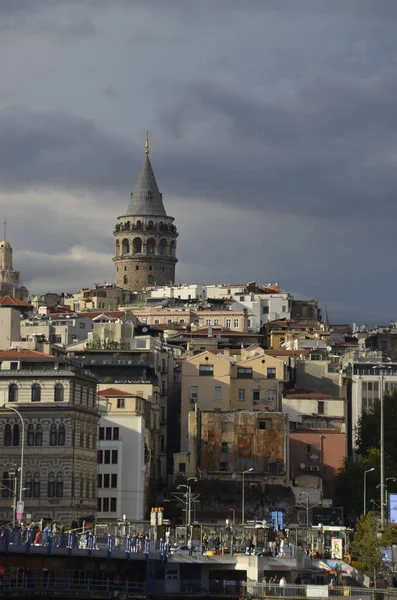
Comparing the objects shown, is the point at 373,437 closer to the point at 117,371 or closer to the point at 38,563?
the point at 117,371

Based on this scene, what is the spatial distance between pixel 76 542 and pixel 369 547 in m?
26.3

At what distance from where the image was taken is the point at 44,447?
127938 millimetres

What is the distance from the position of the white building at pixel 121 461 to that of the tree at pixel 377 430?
25713 millimetres

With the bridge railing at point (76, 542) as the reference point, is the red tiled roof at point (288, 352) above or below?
above

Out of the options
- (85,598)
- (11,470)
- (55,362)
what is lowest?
(85,598)

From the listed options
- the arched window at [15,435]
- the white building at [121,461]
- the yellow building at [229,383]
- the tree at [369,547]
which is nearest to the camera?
the tree at [369,547]

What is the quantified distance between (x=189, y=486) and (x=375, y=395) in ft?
112

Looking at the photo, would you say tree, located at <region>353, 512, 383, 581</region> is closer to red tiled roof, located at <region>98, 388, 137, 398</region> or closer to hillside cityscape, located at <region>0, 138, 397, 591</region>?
hillside cityscape, located at <region>0, 138, 397, 591</region>

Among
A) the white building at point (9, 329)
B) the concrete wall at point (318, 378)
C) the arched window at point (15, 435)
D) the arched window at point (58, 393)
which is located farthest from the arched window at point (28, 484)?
the concrete wall at point (318, 378)

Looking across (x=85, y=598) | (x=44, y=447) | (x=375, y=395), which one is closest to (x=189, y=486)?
(x=44, y=447)

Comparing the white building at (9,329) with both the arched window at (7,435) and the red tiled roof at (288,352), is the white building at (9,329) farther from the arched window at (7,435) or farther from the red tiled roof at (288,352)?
the arched window at (7,435)

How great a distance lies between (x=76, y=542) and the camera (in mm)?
93500

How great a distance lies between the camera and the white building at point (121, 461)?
139 meters

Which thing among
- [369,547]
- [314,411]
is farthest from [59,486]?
[314,411]
